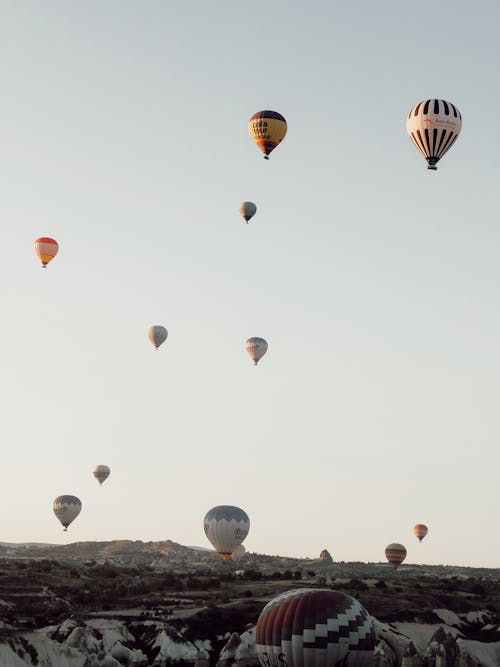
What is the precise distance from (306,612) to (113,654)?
59.2 ft

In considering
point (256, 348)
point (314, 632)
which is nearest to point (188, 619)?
point (314, 632)

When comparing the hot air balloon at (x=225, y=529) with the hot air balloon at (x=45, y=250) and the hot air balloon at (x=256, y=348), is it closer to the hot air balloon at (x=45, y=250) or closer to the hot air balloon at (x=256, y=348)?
the hot air balloon at (x=256, y=348)

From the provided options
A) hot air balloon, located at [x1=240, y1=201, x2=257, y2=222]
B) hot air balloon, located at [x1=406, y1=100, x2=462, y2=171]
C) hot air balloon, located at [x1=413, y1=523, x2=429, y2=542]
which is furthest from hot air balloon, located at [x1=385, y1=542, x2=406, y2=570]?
hot air balloon, located at [x1=406, y1=100, x2=462, y2=171]

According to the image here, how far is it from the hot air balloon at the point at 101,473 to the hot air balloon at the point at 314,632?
104m

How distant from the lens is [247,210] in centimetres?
10862

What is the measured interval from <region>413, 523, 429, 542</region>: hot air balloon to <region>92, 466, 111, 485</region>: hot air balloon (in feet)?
150

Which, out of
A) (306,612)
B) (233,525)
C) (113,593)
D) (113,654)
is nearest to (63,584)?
(113,593)

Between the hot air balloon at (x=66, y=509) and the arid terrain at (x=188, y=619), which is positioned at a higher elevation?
the hot air balloon at (x=66, y=509)

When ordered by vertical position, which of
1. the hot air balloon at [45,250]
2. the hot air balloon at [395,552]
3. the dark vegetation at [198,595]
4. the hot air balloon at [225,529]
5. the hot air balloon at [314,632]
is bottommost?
the hot air balloon at [314,632]

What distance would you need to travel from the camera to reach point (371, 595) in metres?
91.2

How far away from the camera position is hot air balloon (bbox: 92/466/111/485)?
158375 millimetres

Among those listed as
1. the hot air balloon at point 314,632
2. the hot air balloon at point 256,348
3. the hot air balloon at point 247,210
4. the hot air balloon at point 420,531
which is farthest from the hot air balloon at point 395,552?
the hot air balloon at point 314,632

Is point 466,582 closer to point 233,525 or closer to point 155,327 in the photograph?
point 233,525

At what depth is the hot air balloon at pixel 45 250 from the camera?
107 metres
